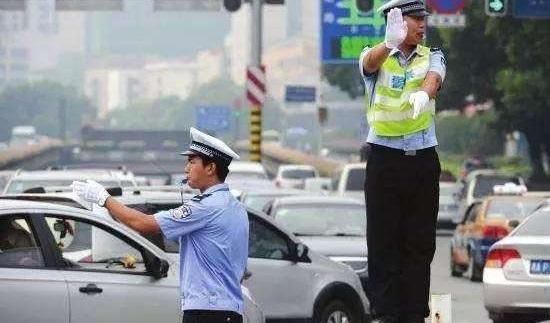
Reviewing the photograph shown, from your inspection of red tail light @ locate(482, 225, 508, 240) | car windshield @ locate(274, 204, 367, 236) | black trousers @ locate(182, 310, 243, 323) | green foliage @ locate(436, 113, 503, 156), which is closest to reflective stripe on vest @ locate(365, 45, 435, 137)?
black trousers @ locate(182, 310, 243, 323)

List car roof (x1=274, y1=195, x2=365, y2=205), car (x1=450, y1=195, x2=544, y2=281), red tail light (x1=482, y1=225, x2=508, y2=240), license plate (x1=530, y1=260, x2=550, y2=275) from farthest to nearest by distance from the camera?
1. car (x1=450, y1=195, x2=544, y2=281)
2. red tail light (x1=482, y1=225, x2=508, y2=240)
3. car roof (x1=274, y1=195, x2=365, y2=205)
4. license plate (x1=530, y1=260, x2=550, y2=275)

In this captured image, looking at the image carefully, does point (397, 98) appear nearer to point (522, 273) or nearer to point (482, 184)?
point (522, 273)

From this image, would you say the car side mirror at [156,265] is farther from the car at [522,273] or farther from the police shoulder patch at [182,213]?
the car at [522,273]

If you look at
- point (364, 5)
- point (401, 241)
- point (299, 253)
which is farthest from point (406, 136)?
point (364, 5)

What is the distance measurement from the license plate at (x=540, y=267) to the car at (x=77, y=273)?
5.92 meters

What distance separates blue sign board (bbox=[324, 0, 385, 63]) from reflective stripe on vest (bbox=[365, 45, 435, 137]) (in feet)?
112

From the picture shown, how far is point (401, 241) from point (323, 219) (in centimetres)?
1352

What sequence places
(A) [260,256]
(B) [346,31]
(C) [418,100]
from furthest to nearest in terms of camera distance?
(B) [346,31] → (A) [260,256] → (C) [418,100]

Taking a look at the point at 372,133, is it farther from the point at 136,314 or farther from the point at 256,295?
the point at 256,295

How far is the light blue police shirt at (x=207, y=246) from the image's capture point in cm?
948

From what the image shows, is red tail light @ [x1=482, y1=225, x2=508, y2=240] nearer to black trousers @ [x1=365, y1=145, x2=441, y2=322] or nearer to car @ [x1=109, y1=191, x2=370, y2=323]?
car @ [x1=109, y1=191, x2=370, y2=323]

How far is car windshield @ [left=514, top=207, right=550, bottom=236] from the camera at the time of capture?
Result: 17953 mm

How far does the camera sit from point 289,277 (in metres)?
17.2

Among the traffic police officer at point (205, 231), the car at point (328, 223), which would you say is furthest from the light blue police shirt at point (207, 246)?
the car at point (328, 223)
